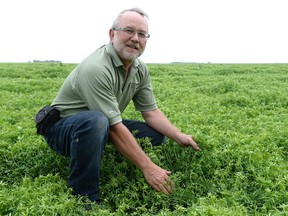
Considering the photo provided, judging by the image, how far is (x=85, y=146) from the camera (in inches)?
163

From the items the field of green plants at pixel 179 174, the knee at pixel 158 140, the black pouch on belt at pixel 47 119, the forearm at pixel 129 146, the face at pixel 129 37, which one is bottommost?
the field of green plants at pixel 179 174

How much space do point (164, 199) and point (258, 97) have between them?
655cm

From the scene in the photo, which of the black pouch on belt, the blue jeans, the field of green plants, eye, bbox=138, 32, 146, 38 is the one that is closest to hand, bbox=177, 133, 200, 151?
the field of green plants

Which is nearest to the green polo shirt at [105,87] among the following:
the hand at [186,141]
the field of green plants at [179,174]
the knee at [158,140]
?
the knee at [158,140]

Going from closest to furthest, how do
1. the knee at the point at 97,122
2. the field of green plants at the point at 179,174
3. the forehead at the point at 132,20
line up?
the field of green plants at the point at 179,174
the knee at the point at 97,122
the forehead at the point at 132,20

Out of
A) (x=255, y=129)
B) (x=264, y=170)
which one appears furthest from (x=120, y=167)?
(x=255, y=129)

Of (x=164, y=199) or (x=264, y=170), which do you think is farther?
(x=264, y=170)

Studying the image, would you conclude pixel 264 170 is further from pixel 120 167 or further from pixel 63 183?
pixel 63 183

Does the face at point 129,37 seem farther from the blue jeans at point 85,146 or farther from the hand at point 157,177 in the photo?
the hand at point 157,177

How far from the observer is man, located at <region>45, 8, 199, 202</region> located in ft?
13.7

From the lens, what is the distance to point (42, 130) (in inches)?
186

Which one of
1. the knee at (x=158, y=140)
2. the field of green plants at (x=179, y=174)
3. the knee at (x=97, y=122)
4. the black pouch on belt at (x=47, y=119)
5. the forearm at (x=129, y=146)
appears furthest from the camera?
the knee at (x=158, y=140)

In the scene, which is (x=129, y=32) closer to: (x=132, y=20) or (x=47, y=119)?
(x=132, y=20)

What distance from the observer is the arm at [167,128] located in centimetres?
510
